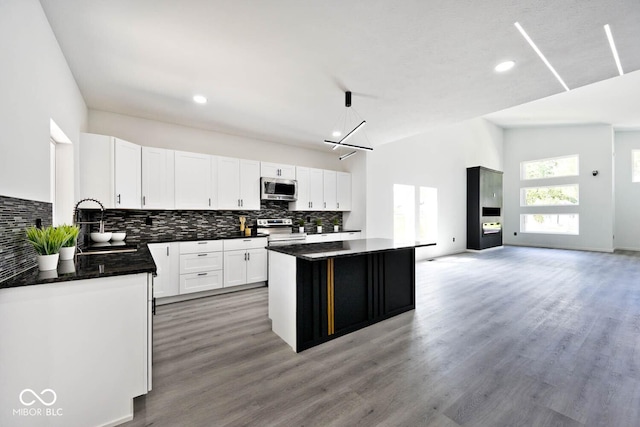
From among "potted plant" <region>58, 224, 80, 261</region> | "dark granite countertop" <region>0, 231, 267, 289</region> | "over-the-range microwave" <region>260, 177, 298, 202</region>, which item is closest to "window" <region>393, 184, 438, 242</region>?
"over-the-range microwave" <region>260, 177, 298, 202</region>

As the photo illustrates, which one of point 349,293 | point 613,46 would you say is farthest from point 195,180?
point 613,46

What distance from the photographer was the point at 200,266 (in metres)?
3.98

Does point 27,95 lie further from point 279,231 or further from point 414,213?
point 414,213

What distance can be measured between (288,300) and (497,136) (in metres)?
10.9

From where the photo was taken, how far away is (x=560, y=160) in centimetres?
898

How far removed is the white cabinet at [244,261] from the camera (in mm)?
4219

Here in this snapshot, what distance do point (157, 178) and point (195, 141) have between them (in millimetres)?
999

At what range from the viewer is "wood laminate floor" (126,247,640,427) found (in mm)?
1661

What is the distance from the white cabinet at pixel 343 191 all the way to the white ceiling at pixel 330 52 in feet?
7.66

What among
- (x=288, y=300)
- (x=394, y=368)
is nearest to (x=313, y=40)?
(x=288, y=300)

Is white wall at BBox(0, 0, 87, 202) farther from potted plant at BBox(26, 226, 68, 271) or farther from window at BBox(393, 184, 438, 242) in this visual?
window at BBox(393, 184, 438, 242)

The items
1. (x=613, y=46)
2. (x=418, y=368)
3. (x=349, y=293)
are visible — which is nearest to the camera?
(x=418, y=368)

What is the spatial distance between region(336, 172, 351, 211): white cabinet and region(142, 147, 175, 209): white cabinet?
3.31 metres

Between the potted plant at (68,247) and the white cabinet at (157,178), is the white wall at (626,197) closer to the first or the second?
the white cabinet at (157,178)
